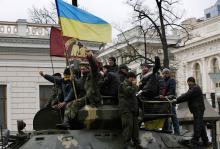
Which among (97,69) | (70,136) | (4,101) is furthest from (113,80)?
(4,101)

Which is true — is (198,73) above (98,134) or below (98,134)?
above

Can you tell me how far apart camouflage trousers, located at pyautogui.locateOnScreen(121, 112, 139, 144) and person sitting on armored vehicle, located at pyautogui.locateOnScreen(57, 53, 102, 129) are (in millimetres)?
632

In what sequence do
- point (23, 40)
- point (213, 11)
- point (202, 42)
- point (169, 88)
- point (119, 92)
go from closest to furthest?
point (119, 92)
point (169, 88)
point (23, 40)
point (202, 42)
point (213, 11)

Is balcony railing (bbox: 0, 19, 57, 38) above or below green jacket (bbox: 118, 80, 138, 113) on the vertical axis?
above

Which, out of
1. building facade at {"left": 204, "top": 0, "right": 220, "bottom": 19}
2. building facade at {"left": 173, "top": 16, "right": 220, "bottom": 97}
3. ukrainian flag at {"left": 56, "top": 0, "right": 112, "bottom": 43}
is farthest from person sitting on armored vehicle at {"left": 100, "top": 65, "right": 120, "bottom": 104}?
building facade at {"left": 204, "top": 0, "right": 220, "bottom": 19}

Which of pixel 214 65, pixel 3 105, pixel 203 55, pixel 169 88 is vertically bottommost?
pixel 3 105

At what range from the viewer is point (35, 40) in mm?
27312

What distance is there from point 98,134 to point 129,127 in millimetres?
595

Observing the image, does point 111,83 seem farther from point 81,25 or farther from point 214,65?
point 214,65

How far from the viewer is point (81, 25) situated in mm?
12453

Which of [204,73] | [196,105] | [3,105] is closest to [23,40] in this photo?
[3,105]

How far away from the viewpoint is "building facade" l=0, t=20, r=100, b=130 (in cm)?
2683

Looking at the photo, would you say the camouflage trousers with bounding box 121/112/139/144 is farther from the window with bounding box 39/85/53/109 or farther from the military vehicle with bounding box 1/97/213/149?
the window with bounding box 39/85/53/109

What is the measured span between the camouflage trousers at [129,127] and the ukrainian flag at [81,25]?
7.60 ft
